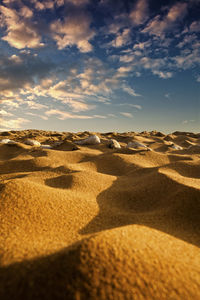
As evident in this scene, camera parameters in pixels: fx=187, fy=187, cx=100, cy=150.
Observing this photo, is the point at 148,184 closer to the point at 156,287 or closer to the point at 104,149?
the point at 156,287

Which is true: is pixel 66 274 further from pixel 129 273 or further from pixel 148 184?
pixel 148 184

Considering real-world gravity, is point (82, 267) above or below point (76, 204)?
above

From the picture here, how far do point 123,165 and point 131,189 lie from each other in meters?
1.26

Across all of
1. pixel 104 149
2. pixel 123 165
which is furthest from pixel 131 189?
pixel 104 149

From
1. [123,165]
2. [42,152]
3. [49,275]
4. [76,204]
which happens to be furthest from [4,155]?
[49,275]

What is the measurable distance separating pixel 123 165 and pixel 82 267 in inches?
109

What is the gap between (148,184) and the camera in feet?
7.61

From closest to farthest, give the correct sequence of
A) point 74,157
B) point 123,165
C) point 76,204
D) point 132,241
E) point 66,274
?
point 66,274 → point 132,241 → point 76,204 → point 123,165 → point 74,157

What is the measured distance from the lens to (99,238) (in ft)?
3.07

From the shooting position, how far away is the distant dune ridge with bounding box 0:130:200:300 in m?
0.76

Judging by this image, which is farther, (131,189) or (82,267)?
(131,189)

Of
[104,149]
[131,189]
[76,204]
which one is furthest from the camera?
[104,149]

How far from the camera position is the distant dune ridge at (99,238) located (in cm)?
76

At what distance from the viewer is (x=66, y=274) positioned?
2.56 feet
